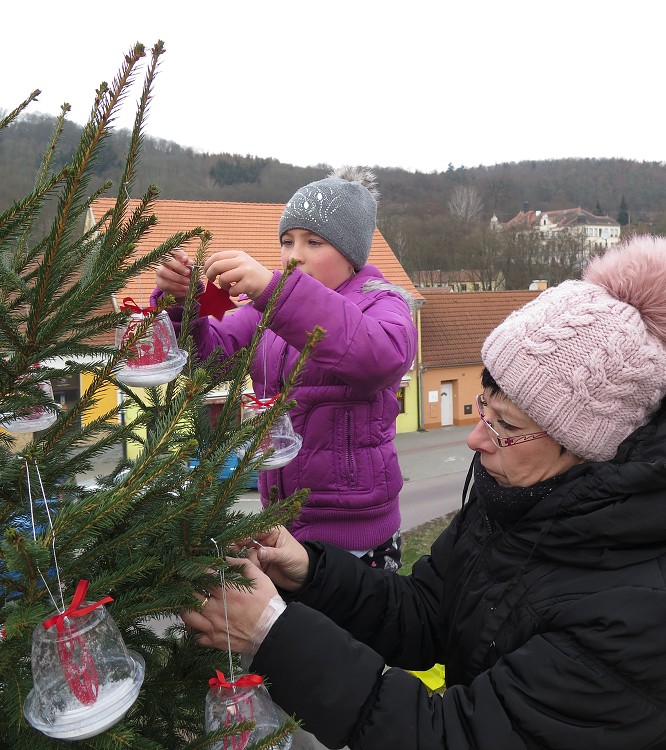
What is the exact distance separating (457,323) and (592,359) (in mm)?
21305

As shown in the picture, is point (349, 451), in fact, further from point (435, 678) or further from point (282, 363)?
point (435, 678)

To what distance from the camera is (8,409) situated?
1.30m

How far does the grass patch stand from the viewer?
834 cm

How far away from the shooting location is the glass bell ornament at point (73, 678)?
0.98m

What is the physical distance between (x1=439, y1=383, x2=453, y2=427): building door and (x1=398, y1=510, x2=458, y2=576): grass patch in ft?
33.8

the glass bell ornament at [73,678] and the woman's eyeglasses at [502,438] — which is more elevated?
the woman's eyeglasses at [502,438]

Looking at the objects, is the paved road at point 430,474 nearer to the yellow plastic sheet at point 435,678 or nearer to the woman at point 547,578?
the yellow plastic sheet at point 435,678

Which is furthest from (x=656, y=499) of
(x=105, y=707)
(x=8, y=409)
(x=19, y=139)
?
(x=19, y=139)

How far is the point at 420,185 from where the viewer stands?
4862 centimetres

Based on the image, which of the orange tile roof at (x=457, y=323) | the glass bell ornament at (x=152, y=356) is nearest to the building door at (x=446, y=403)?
the orange tile roof at (x=457, y=323)

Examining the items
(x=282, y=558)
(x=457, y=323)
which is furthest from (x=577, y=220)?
(x=282, y=558)

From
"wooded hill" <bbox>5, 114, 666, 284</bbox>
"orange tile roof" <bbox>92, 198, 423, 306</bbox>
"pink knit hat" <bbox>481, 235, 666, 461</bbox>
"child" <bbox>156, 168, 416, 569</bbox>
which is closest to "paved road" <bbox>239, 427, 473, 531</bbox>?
"orange tile roof" <bbox>92, 198, 423, 306</bbox>

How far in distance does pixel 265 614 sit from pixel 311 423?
0.94m

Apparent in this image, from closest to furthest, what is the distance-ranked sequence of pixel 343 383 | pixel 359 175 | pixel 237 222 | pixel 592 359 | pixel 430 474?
pixel 592 359
pixel 343 383
pixel 359 175
pixel 430 474
pixel 237 222
